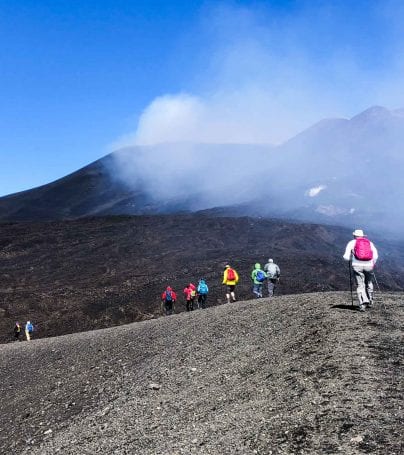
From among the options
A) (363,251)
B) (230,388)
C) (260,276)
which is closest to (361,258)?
(363,251)

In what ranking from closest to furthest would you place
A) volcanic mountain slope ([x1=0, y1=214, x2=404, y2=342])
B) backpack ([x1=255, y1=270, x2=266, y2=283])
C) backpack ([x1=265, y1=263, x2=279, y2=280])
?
1. backpack ([x1=265, y1=263, x2=279, y2=280])
2. backpack ([x1=255, y1=270, x2=266, y2=283])
3. volcanic mountain slope ([x1=0, y1=214, x2=404, y2=342])

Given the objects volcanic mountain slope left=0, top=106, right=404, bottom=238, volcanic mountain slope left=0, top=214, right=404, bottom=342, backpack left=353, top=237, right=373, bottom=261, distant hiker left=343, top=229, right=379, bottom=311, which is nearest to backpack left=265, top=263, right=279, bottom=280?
distant hiker left=343, top=229, right=379, bottom=311

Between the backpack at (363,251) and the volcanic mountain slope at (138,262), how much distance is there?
21738 millimetres

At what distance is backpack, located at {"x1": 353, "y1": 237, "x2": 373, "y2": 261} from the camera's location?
34.5 ft

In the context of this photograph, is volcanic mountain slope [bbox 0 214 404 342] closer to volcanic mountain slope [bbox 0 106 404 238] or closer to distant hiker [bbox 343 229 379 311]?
volcanic mountain slope [bbox 0 106 404 238]

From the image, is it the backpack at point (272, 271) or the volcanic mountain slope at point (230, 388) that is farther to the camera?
the backpack at point (272, 271)

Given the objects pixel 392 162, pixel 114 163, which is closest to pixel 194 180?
pixel 114 163

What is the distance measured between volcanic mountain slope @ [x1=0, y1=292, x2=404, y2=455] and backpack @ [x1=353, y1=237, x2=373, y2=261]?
1.23 metres

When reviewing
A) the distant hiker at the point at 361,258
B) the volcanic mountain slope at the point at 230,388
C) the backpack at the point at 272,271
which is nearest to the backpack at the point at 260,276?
the backpack at the point at 272,271

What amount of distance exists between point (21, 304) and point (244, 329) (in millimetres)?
26757

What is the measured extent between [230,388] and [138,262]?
127 feet

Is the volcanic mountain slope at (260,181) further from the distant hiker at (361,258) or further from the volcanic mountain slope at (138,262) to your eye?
the distant hiker at (361,258)

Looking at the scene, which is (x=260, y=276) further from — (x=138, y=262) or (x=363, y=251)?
(x=138, y=262)

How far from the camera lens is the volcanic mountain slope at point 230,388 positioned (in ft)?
20.0
